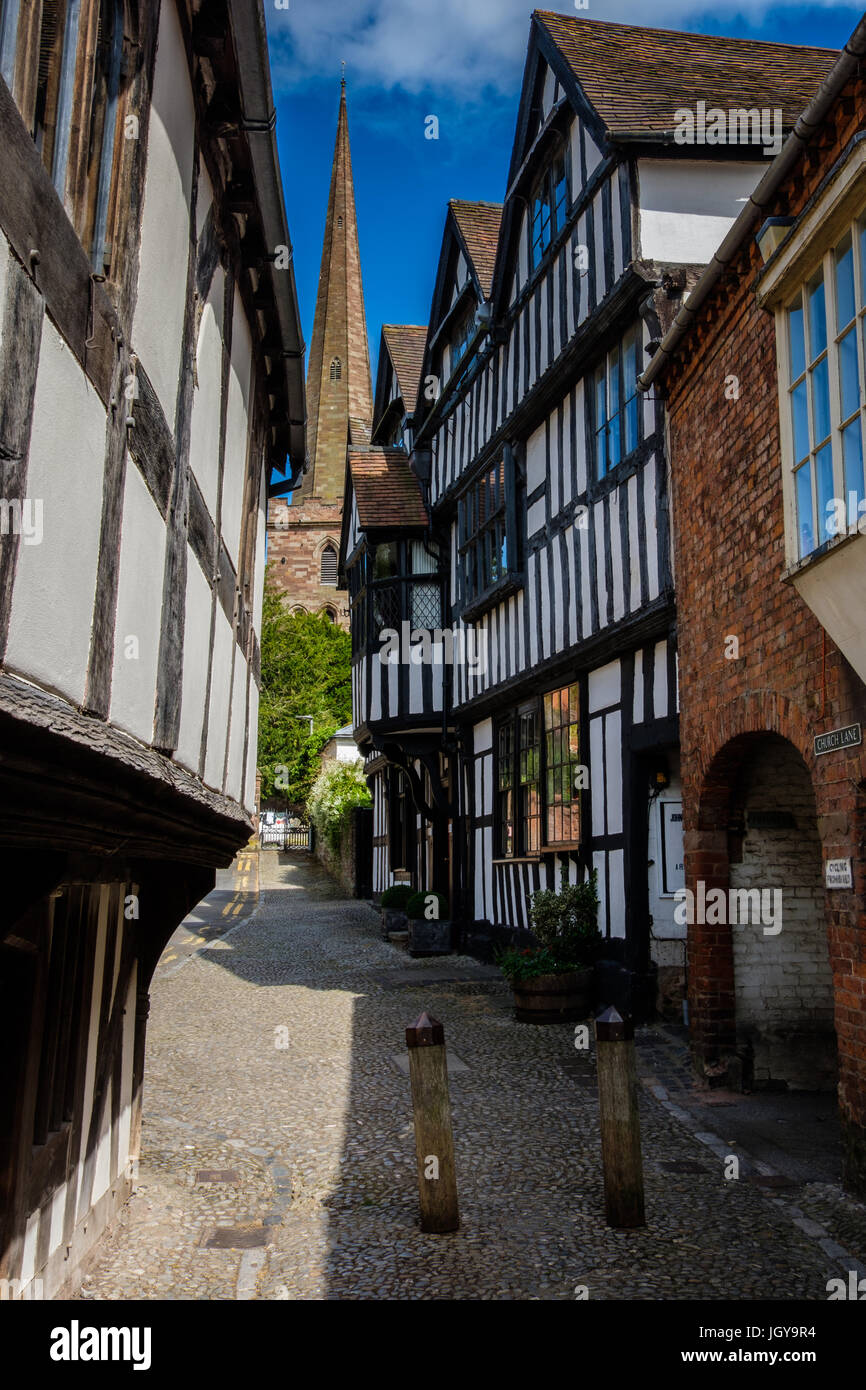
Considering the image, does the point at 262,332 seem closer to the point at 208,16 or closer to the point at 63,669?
the point at 208,16

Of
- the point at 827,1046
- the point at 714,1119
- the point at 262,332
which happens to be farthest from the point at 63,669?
the point at 827,1046

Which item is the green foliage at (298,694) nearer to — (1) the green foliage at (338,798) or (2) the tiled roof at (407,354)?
(1) the green foliage at (338,798)

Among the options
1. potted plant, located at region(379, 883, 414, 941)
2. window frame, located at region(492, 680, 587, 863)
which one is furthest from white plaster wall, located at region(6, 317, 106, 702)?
potted plant, located at region(379, 883, 414, 941)

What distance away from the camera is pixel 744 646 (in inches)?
263

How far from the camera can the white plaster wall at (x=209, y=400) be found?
4.61 meters

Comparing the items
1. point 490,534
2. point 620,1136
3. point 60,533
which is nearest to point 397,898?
point 490,534

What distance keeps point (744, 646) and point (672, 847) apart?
9.59 feet

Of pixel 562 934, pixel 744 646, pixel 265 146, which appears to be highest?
pixel 265 146

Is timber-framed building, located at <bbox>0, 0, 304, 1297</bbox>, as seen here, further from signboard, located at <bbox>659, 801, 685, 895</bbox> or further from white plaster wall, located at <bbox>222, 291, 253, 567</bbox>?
signboard, located at <bbox>659, 801, 685, 895</bbox>

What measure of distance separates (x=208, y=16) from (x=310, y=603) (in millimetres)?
47819

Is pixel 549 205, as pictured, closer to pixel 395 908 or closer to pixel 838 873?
pixel 838 873

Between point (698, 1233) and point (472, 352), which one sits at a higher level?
point (472, 352)

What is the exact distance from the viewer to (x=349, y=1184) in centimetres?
577

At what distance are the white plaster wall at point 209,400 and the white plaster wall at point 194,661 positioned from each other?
424 millimetres
